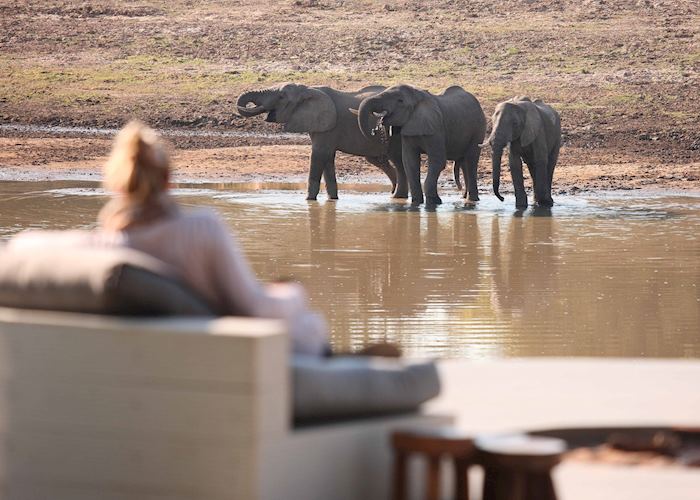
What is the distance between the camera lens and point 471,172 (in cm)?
2138

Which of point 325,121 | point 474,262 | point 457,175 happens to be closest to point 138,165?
point 474,262

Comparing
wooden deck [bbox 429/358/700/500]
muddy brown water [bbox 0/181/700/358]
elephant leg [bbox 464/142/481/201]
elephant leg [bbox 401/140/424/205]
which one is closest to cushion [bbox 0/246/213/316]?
wooden deck [bbox 429/358/700/500]

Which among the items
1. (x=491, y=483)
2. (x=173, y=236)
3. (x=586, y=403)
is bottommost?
(x=586, y=403)

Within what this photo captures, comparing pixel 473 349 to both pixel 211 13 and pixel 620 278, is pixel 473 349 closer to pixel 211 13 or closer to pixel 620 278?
pixel 620 278

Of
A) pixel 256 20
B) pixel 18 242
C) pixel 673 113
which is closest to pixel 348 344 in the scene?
pixel 18 242

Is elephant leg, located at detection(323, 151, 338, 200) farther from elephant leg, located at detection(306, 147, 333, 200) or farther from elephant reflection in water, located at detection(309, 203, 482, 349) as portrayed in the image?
elephant reflection in water, located at detection(309, 203, 482, 349)

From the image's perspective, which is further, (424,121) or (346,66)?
(346,66)

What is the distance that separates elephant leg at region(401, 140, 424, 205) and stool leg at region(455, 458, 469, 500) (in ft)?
51.6

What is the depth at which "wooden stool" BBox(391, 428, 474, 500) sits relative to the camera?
13.8 feet

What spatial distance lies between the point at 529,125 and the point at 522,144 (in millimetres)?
232

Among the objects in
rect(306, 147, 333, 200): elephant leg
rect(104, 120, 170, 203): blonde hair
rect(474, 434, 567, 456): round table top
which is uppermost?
rect(104, 120, 170, 203): blonde hair

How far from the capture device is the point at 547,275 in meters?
13.1

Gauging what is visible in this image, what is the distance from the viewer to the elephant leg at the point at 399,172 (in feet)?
70.2

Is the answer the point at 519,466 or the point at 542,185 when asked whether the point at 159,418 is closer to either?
the point at 519,466
